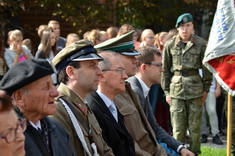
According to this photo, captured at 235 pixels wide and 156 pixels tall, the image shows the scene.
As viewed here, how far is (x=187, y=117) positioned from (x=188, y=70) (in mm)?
842

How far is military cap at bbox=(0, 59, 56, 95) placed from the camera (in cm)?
298

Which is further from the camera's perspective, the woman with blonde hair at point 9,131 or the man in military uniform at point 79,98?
the man in military uniform at point 79,98

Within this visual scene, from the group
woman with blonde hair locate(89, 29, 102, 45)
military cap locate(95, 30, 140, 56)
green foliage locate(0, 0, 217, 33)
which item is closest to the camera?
military cap locate(95, 30, 140, 56)

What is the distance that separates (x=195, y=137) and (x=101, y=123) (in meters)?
3.80

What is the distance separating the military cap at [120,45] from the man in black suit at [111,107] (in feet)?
1.09

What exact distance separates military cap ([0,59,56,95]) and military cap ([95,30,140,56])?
1.78m

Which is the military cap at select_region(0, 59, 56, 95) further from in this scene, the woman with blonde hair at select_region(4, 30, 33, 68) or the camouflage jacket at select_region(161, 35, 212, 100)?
the woman with blonde hair at select_region(4, 30, 33, 68)

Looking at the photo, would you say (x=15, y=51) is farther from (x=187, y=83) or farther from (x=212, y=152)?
(x=212, y=152)

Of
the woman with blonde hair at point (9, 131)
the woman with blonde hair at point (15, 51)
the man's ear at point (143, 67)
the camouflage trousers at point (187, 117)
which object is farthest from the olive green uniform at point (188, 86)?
the woman with blonde hair at point (9, 131)

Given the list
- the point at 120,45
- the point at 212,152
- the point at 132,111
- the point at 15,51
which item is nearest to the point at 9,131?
the point at 132,111

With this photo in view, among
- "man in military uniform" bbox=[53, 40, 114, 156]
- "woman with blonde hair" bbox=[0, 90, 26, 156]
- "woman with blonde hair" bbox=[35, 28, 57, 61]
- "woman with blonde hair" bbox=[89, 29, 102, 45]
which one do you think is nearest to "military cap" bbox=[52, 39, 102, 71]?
"man in military uniform" bbox=[53, 40, 114, 156]

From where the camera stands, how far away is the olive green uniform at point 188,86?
7734 mm

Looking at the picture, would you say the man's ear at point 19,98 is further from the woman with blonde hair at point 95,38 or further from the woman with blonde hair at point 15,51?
the woman with blonde hair at point 15,51

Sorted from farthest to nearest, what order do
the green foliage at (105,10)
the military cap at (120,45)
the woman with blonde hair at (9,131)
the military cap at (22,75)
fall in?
the green foliage at (105,10)
the military cap at (120,45)
the military cap at (22,75)
the woman with blonde hair at (9,131)
